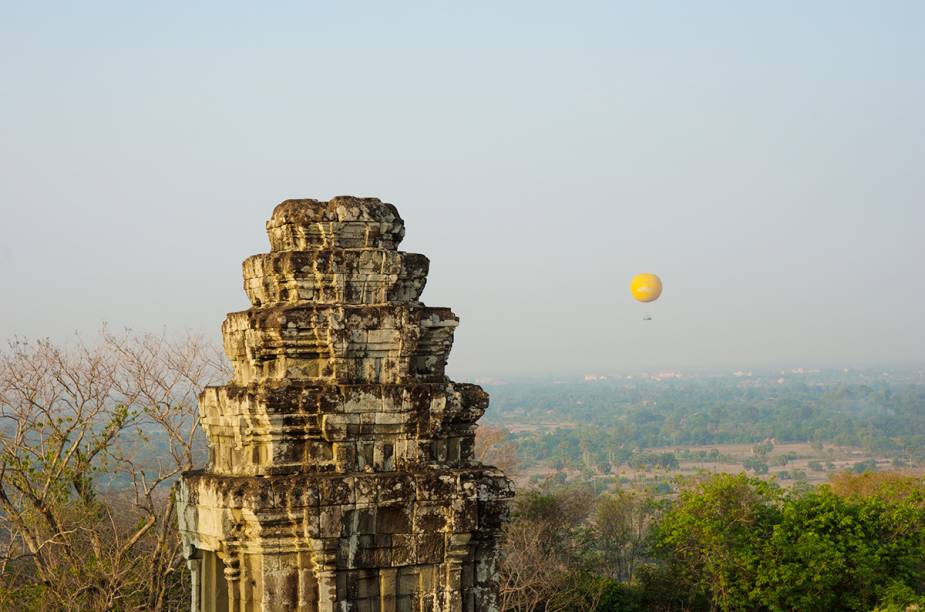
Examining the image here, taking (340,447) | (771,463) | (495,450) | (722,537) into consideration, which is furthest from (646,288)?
(771,463)

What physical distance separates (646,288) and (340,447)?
125 feet

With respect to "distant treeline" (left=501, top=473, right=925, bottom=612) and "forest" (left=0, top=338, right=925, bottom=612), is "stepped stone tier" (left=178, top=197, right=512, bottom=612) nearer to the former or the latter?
"forest" (left=0, top=338, right=925, bottom=612)

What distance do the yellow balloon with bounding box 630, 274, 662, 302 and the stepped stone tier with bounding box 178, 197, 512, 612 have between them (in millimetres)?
36558

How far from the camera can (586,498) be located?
41.0 meters

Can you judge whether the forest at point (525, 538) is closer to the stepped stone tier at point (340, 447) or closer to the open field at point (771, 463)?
the stepped stone tier at point (340, 447)

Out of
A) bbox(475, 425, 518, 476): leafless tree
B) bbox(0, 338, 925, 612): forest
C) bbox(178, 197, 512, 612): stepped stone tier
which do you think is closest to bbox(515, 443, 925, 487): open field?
bbox(475, 425, 518, 476): leafless tree

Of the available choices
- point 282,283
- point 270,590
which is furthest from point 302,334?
point 270,590

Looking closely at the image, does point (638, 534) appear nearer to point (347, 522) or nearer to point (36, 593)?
point (36, 593)

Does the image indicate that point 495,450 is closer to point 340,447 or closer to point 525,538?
point 525,538

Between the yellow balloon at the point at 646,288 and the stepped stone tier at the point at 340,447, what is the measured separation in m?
36.6

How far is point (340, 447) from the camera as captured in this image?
812 centimetres

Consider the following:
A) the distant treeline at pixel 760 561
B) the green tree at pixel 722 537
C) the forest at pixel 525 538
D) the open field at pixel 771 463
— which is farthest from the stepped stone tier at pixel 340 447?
the open field at pixel 771 463

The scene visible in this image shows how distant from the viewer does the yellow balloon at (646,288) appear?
146 feet

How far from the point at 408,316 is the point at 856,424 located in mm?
184648
